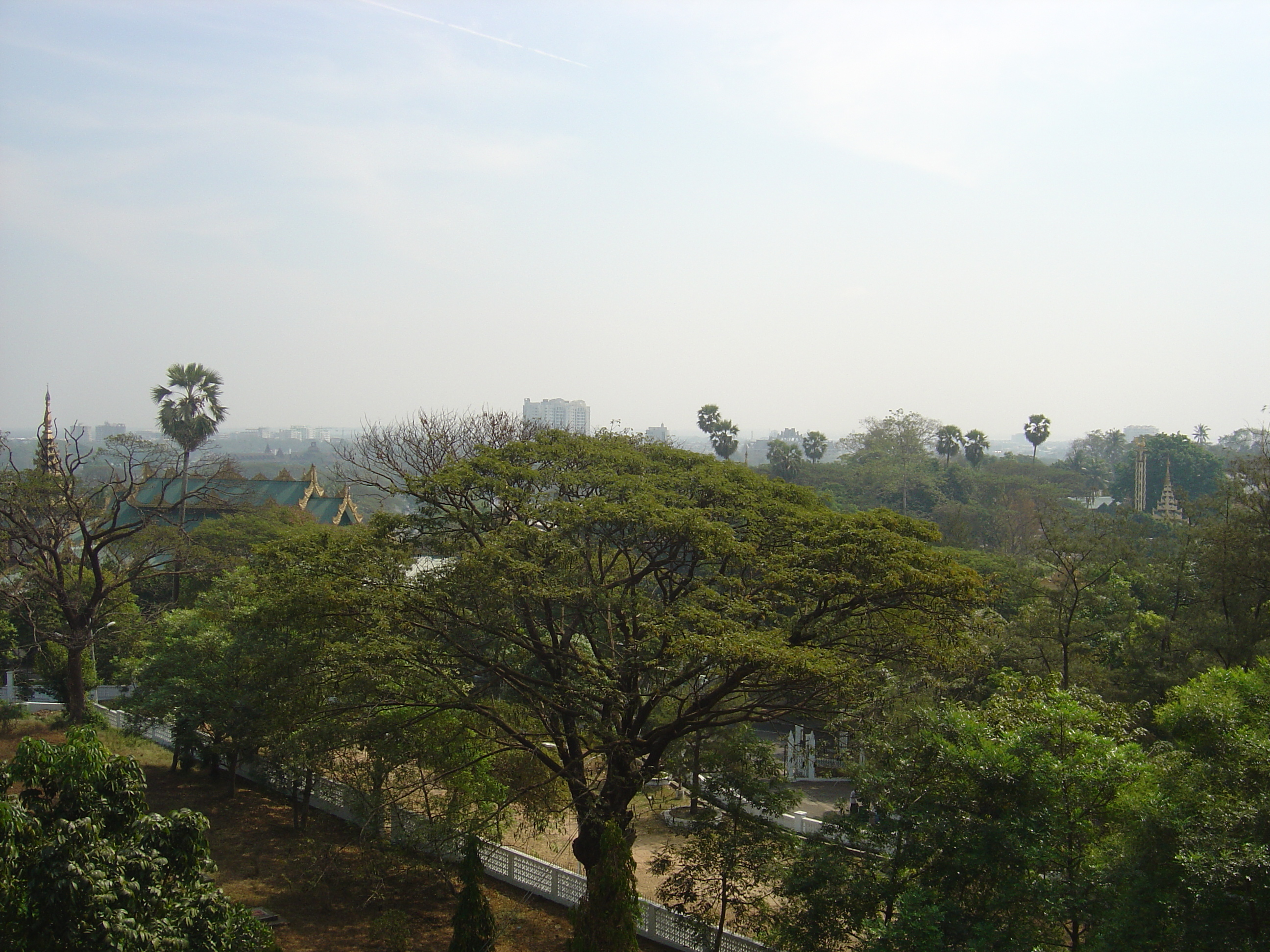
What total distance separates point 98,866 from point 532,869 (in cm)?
928

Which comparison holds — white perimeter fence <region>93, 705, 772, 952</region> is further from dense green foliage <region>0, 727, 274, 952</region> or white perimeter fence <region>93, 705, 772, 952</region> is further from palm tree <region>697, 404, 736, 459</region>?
palm tree <region>697, 404, 736, 459</region>

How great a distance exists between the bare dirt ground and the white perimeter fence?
→ 0.56ft

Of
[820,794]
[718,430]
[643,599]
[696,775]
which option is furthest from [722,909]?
[718,430]

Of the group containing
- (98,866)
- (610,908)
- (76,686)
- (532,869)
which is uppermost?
(98,866)

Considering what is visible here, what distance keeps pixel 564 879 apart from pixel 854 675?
19.3 feet

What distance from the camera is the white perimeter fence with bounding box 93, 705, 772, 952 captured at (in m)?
11.3

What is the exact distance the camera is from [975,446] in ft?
214

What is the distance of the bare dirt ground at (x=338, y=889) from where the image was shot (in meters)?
11.6

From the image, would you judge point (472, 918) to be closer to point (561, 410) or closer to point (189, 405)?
point (189, 405)

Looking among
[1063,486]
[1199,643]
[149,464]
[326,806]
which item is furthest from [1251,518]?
[1063,486]

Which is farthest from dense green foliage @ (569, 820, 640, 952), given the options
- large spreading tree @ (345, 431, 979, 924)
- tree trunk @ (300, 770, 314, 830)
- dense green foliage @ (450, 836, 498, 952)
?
tree trunk @ (300, 770, 314, 830)

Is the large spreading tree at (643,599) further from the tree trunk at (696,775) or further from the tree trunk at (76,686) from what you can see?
the tree trunk at (76,686)

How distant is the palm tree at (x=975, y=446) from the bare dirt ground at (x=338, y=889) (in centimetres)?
5700

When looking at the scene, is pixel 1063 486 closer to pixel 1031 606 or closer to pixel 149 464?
pixel 1031 606
